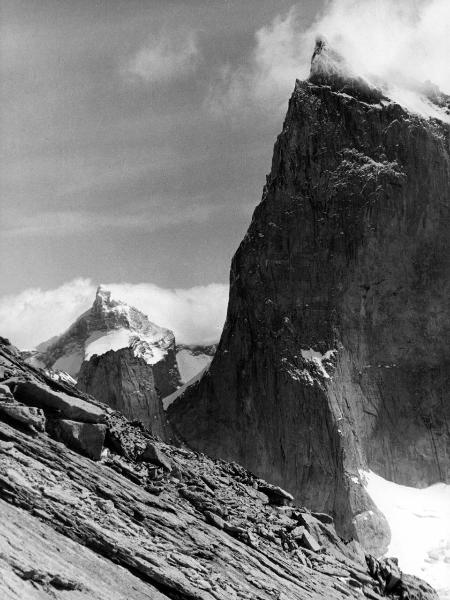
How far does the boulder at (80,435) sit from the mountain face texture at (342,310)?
113014mm

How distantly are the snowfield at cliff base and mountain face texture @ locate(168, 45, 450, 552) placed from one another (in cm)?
294

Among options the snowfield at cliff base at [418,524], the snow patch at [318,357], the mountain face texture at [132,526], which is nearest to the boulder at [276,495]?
the mountain face texture at [132,526]

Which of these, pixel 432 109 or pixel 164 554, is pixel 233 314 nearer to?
pixel 432 109

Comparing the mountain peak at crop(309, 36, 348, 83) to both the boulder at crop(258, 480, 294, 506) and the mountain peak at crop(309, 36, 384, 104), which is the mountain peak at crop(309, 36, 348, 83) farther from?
the boulder at crop(258, 480, 294, 506)

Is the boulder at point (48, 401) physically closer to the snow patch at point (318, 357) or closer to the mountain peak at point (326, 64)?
the snow patch at point (318, 357)

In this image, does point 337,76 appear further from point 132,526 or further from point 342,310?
point 132,526

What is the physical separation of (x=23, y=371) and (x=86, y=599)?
20101 mm

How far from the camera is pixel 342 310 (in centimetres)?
16862

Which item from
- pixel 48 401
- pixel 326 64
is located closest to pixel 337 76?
pixel 326 64

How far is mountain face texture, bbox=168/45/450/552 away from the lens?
162125 mm

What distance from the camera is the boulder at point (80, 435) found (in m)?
42.9

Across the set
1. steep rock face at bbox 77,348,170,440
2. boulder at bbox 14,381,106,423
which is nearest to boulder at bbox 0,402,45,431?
boulder at bbox 14,381,106,423

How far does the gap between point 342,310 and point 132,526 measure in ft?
435

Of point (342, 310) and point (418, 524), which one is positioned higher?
point (342, 310)
